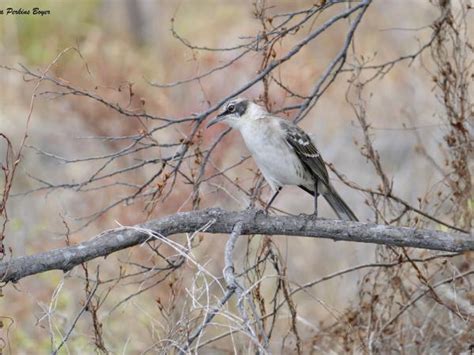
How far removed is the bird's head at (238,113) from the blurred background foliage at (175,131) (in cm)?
198

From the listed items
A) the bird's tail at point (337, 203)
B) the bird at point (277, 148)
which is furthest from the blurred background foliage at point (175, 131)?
the bird at point (277, 148)

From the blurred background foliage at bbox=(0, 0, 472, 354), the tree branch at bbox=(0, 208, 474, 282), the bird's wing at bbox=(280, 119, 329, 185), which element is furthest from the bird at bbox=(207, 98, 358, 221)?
the blurred background foliage at bbox=(0, 0, 472, 354)

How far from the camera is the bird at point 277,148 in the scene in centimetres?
575

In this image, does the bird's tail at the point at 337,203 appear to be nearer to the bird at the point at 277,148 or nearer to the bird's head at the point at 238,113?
the bird at the point at 277,148

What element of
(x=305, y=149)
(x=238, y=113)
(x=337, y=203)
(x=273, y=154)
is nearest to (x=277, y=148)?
(x=273, y=154)

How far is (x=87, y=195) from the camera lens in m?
10.2

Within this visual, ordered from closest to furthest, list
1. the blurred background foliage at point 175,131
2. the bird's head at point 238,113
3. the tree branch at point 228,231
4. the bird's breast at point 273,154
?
the tree branch at point 228,231
the bird's breast at point 273,154
the bird's head at point 238,113
the blurred background foliage at point 175,131

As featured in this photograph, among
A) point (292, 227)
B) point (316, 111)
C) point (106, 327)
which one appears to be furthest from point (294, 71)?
point (292, 227)

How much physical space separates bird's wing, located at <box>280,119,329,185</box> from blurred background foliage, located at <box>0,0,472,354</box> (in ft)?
6.30

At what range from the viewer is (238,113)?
5.88 metres

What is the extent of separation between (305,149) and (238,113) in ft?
1.63

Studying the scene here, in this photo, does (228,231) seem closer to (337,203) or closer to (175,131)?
(337,203)

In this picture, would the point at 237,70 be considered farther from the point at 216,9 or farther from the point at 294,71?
the point at 216,9

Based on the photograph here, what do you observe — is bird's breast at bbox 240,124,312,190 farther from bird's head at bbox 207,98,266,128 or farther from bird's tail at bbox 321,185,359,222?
bird's tail at bbox 321,185,359,222
